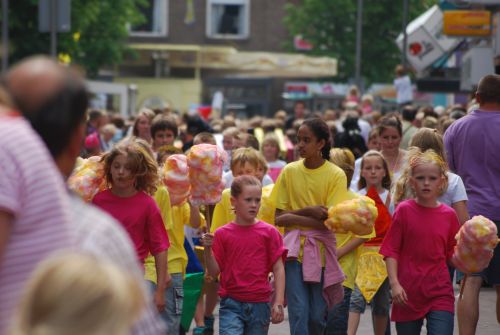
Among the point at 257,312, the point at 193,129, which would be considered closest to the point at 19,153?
the point at 257,312

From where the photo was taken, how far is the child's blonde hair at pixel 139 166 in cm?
852

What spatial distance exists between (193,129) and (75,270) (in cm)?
1299

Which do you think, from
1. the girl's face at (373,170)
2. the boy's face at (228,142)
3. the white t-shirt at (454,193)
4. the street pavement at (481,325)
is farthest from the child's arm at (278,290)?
the boy's face at (228,142)

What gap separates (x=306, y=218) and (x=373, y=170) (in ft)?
5.36

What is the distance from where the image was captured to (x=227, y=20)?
65.6m

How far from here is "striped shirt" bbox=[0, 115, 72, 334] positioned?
12.4ft

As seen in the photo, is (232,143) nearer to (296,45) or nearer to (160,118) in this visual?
(160,118)

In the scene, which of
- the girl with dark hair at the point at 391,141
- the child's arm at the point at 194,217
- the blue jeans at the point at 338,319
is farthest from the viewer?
the girl with dark hair at the point at 391,141

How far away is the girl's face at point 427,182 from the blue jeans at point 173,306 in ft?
6.23

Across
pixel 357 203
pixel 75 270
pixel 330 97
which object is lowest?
pixel 330 97

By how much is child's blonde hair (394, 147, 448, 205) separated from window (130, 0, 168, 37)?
5557cm

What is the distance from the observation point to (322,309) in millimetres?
9422

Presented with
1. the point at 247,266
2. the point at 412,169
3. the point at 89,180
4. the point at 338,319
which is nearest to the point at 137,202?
the point at 89,180

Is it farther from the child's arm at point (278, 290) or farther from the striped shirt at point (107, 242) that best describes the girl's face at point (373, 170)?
the striped shirt at point (107, 242)
